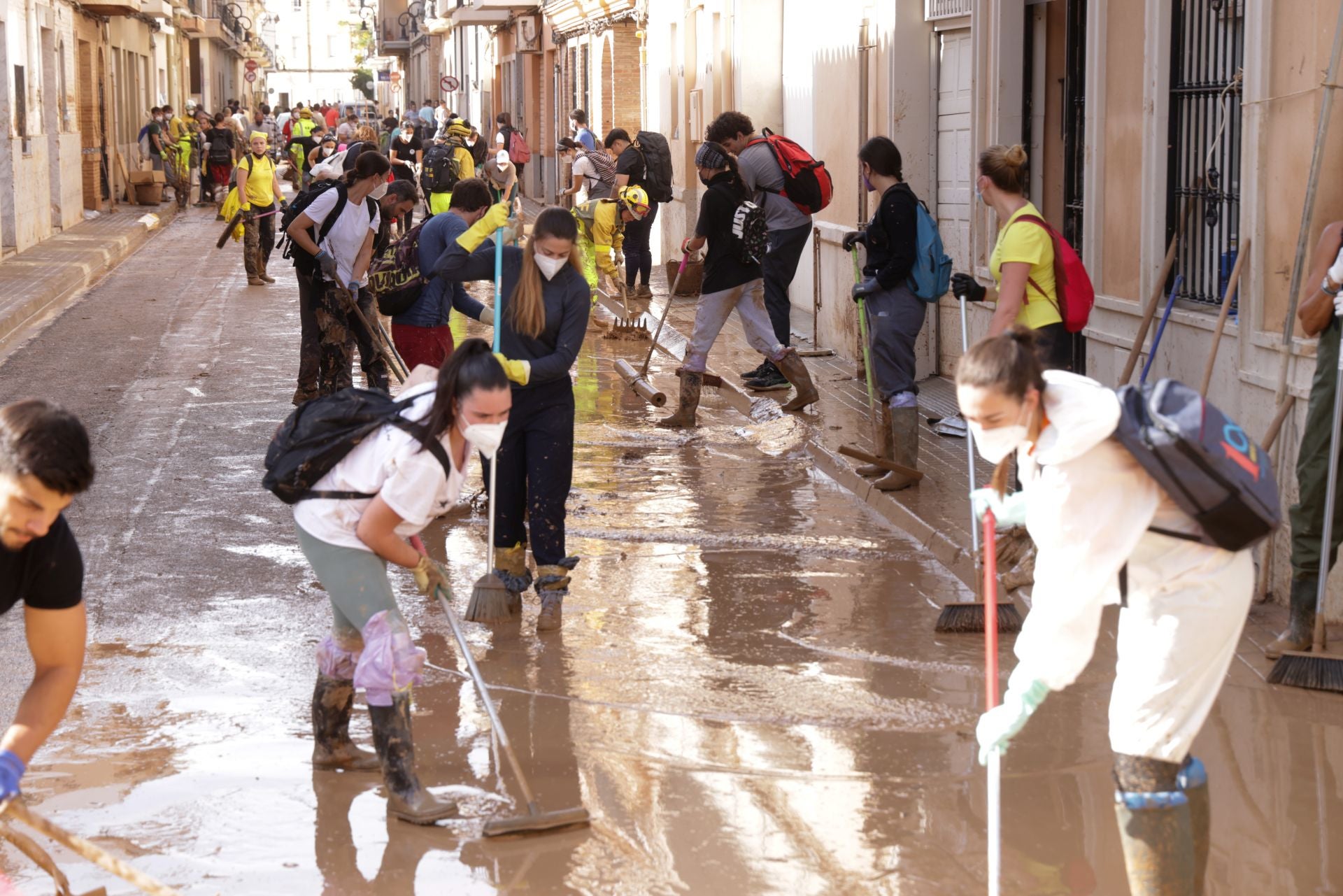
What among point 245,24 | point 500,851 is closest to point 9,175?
point 500,851

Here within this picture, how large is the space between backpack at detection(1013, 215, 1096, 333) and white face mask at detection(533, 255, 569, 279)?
2.05m

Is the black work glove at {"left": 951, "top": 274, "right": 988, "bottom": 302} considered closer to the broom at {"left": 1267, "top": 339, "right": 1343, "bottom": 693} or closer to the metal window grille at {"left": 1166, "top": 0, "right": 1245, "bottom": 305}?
the metal window grille at {"left": 1166, "top": 0, "right": 1245, "bottom": 305}

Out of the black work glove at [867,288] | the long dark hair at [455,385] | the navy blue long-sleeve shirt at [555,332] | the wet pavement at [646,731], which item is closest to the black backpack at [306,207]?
the wet pavement at [646,731]

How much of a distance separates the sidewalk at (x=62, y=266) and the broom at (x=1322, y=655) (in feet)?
41.6

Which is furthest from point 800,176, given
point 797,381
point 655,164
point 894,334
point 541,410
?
point 655,164

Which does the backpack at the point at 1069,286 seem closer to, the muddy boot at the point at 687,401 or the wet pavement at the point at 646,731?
the wet pavement at the point at 646,731

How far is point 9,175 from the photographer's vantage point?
2253 centimetres

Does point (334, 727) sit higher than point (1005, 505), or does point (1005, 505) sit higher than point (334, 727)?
point (1005, 505)

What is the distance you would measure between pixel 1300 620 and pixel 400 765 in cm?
332

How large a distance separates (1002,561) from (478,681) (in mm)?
3055

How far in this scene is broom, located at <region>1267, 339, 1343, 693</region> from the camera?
18.6ft

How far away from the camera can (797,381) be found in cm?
1126

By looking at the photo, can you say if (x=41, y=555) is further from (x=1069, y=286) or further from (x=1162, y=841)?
(x=1069, y=286)

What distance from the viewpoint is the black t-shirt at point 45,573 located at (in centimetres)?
363
